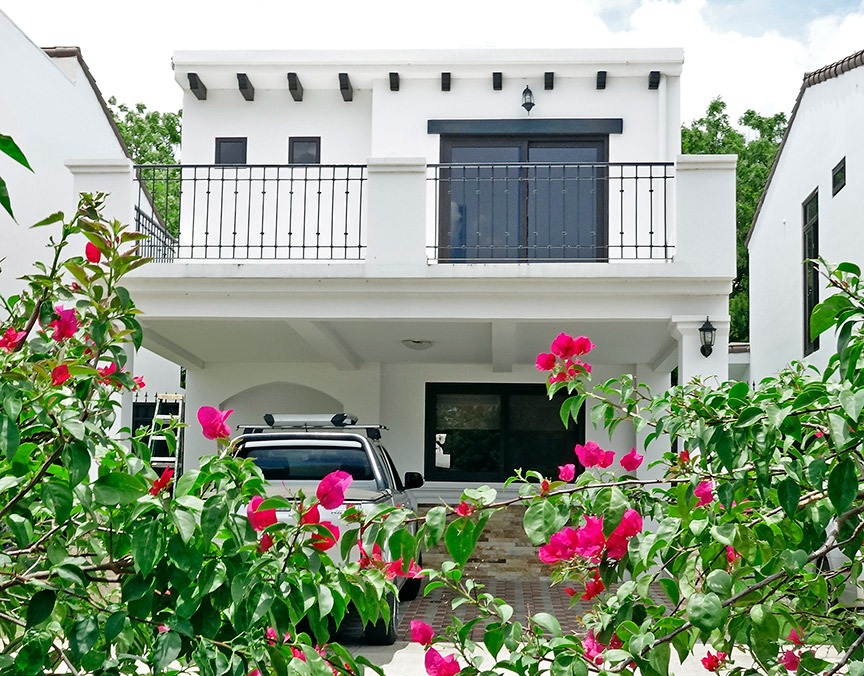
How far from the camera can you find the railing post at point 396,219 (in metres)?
10.5

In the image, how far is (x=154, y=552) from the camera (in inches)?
78.6

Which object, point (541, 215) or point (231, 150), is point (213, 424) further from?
point (231, 150)

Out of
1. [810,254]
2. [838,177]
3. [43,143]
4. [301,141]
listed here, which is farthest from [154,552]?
[810,254]

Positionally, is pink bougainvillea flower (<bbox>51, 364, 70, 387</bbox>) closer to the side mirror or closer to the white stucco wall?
the side mirror

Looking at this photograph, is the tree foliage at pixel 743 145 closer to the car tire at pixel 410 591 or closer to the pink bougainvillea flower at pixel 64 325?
the car tire at pixel 410 591

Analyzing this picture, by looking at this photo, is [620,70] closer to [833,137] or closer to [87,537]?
[833,137]

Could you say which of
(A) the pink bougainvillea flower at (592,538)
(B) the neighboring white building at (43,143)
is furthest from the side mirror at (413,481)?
(A) the pink bougainvillea flower at (592,538)

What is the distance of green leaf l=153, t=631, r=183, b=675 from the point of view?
2.03m

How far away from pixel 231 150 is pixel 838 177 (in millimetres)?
7998

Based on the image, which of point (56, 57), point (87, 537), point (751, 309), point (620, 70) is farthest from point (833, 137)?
point (87, 537)

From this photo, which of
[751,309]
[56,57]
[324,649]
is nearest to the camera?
[324,649]

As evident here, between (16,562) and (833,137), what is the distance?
40.5ft

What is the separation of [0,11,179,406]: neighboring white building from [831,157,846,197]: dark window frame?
818cm

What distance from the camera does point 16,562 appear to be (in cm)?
252
